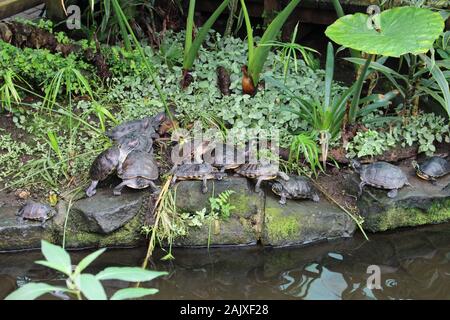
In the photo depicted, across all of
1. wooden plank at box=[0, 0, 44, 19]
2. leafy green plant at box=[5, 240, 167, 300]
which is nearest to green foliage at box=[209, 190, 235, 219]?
leafy green plant at box=[5, 240, 167, 300]

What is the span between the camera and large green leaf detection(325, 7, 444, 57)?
383 cm

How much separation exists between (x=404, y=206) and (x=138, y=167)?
2.18 metres

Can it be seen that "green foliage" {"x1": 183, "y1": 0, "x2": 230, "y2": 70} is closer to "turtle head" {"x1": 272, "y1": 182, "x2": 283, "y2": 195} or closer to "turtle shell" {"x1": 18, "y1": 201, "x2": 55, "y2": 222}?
"turtle head" {"x1": 272, "y1": 182, "x2": 283, "y2": 195}

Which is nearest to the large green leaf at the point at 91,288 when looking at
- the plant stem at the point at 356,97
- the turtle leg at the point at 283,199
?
the turtle leg at the point at 283,199

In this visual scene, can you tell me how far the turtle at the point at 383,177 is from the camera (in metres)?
4.80

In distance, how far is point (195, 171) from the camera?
4.67m

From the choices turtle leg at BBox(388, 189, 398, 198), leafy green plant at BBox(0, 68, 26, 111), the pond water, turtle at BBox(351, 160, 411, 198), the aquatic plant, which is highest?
the aquatic plant

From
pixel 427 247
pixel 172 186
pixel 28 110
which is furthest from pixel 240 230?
pixel 28 110

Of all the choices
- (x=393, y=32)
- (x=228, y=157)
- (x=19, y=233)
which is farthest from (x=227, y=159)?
(x=19, y=233)

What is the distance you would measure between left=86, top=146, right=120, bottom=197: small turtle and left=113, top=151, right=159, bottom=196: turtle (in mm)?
77

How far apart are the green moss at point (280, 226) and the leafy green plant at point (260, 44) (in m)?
1.38

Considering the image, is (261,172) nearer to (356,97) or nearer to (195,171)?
(195,171)

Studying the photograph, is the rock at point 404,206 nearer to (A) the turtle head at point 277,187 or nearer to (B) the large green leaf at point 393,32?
(A) the turtle head at point 277,187
